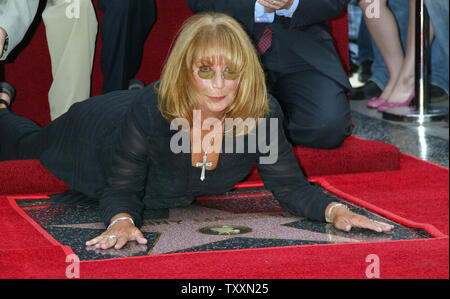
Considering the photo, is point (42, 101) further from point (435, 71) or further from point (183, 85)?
point (435, 71)

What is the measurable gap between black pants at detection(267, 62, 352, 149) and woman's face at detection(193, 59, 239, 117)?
3.25ft

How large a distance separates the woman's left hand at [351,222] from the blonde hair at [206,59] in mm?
400

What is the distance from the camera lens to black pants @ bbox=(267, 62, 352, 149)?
9.48 feet

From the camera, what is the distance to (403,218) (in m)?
2.19

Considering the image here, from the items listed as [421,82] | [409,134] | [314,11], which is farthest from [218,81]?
[421,82]

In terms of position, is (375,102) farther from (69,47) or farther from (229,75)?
(229,75)

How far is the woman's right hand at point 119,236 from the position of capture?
6.17ft

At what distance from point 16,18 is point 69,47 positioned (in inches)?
10.0

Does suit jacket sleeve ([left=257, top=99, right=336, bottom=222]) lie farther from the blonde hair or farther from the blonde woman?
the blonde hair

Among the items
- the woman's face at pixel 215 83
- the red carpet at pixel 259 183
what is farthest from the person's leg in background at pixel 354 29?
the woman's face at pixel 215 83

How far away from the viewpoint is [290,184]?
2172 mm

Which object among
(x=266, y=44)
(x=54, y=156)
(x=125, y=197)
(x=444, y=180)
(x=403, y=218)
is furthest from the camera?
(x=266, y=44)

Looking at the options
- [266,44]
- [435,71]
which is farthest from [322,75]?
[435,71]

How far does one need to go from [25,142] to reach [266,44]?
1048 mm
